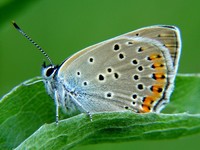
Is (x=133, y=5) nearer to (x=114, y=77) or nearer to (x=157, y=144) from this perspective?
(x=157, y=144)

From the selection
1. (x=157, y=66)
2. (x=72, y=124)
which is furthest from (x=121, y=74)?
(x=72, y=124)

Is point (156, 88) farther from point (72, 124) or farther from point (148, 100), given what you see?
point (72, 124)

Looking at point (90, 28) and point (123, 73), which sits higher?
point (90, 28)

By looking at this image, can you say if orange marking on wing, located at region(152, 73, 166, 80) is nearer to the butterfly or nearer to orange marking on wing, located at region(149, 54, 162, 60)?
the butterfly

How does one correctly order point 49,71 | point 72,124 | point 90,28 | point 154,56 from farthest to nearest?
point 90,28 < point 154,56 < point 49,71 < point 72,124

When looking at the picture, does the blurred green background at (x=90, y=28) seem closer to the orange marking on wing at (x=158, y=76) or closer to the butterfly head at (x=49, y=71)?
the butterfly head at (x=49, y=71)

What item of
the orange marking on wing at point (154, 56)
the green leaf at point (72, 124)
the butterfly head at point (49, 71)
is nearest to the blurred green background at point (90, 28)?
the butterfly head at point (49, 71)
